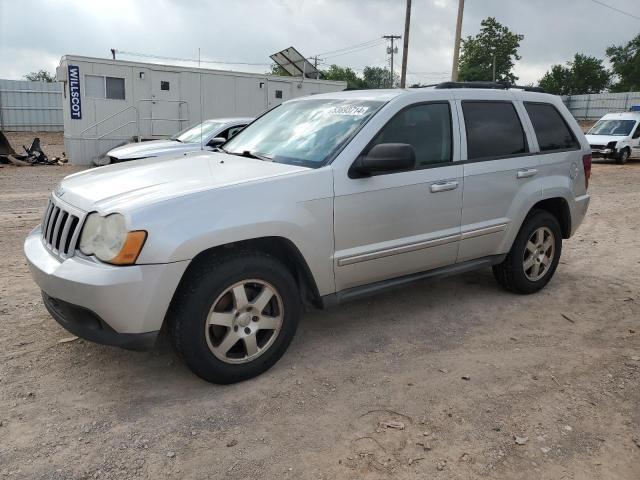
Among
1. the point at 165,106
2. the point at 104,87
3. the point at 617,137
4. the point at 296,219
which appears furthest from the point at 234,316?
the point at 617,137

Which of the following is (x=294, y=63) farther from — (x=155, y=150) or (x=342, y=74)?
(x=342, y=74)

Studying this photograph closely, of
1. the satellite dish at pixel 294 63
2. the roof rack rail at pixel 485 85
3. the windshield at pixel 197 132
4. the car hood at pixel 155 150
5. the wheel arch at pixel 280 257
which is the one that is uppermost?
the satellite dish at pixel 294 63

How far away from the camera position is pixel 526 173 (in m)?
4.65

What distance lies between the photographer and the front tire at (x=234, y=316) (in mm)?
3066

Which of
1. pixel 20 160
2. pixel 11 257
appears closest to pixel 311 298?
pixel 11 257

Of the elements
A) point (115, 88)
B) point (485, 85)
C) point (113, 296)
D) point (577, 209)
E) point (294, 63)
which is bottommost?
point (113, 296)

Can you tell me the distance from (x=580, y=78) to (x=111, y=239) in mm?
78713

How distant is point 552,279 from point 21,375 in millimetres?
4771

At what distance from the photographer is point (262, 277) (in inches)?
129

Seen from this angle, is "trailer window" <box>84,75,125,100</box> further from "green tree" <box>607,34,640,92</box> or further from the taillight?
"green tree" <box>607,34,640,92</box>

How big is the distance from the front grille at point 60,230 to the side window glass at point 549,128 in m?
3.78

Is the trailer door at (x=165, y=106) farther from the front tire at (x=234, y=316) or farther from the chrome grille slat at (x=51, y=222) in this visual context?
the front tire at (x=234, y=316)

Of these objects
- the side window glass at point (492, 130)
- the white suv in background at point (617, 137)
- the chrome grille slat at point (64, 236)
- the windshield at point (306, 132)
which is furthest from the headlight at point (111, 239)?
the white suv in background at point (617, 137)

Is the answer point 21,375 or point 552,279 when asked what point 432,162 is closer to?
point 552,279
